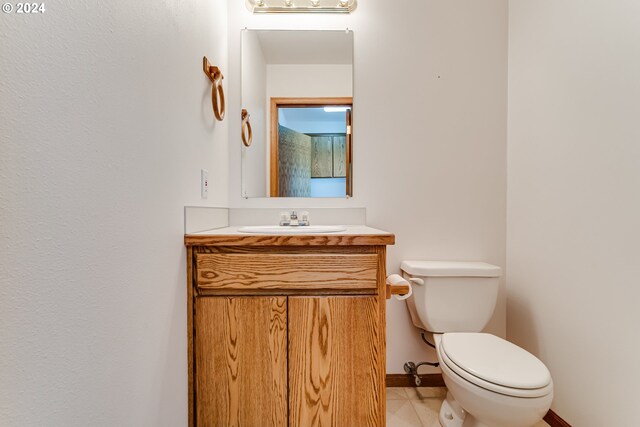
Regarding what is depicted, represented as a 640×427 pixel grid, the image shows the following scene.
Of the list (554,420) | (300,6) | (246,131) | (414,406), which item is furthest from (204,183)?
(554,420)

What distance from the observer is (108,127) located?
0.66m

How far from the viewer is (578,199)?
50.2 inches

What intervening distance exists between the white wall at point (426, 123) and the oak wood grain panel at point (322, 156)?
0.15 meters

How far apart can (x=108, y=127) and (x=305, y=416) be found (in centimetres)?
110

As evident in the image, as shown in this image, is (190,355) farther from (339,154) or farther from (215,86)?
(339,154)

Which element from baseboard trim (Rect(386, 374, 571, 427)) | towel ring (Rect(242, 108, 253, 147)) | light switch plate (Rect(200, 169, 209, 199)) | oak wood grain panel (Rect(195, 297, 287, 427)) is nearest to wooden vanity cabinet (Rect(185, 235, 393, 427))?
oak wood grain panel (Rect(195, 297, 287, 427))

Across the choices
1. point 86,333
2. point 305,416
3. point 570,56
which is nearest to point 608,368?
point 305,416

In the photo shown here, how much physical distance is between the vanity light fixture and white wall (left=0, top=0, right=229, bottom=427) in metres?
0.83

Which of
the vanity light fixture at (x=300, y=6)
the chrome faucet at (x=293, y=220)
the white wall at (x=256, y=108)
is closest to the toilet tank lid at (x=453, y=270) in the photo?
the chrome faucet at (x=293, y=220)

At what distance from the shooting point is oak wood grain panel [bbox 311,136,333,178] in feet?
5.66

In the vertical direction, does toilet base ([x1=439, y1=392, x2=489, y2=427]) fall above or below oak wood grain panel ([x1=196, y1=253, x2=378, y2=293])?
below

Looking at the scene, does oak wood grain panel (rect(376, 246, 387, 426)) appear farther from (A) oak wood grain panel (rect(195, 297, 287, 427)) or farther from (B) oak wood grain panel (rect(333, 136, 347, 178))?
(B) oak wood grain panel (rect(333, 136, 347, 178))

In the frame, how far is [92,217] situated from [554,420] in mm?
1949

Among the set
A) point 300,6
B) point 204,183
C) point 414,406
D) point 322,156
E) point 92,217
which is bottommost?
point 414,406
